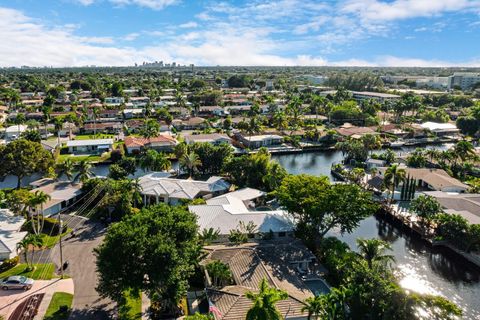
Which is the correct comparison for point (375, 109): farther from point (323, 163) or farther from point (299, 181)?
point (299, 181)

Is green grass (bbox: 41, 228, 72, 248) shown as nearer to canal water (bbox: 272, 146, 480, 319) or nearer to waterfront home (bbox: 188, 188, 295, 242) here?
waterfront home (bbox: 188, 188, 295, 242)

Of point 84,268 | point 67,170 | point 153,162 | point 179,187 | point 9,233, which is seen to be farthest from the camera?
point 153,162

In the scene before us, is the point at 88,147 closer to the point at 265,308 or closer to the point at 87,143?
the point at 87,143

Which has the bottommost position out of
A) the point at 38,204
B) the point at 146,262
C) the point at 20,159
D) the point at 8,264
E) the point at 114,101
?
the point at 8,264

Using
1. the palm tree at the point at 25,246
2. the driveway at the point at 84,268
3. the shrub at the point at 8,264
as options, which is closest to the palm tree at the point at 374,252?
the driveway at the point at 84,268

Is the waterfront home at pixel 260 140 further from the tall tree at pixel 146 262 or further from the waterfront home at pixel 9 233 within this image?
the tall tree at pixel 146 262

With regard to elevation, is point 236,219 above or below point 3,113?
below

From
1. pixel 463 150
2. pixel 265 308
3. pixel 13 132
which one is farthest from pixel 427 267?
pixel 13 132
